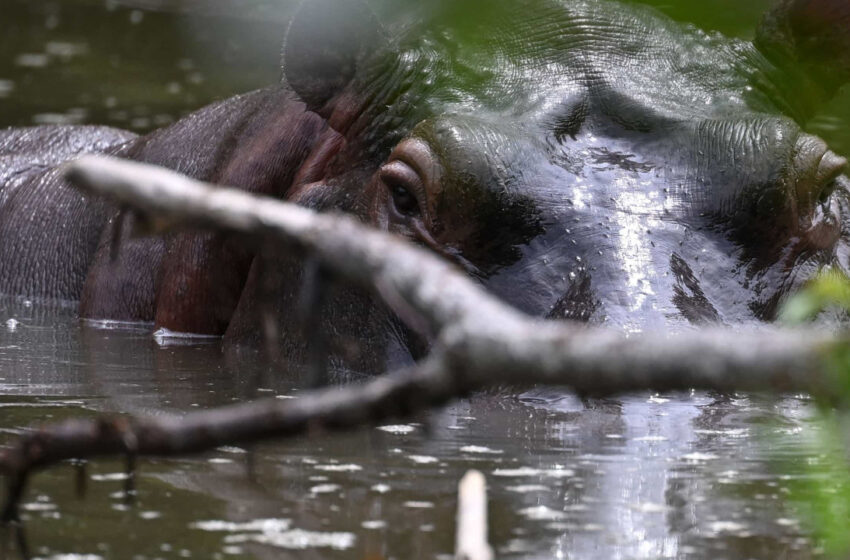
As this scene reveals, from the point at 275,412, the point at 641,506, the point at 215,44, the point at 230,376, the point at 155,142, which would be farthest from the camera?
the point at 215,44

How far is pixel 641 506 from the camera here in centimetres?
283

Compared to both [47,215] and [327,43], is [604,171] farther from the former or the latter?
[47,215]

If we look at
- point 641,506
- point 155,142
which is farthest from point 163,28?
point 641,506

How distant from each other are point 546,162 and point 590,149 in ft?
0.56

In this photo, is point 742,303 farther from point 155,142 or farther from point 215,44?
point 215,44

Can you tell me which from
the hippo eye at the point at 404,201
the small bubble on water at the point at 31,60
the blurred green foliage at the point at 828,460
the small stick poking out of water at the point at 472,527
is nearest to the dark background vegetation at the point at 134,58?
the small bubble on water at the point at 31,60

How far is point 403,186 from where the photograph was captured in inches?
172

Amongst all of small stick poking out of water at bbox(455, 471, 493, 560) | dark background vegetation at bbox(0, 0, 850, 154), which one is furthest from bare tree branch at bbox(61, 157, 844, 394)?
dark background vegetation at bbox(0, 0, 850, 154)

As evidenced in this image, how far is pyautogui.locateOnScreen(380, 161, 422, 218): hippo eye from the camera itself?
4305mm

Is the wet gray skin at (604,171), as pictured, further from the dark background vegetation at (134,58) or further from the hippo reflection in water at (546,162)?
the dark background vegetation at (134,58)

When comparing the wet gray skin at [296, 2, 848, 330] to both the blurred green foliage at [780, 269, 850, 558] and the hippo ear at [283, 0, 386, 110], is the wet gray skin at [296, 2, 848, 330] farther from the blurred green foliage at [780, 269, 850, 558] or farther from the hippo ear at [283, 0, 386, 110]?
the blurred green foliage at [780, 269, 850, 558]

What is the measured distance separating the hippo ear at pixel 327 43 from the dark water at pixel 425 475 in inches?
36.4

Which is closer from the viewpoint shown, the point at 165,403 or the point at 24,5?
the point at 165,403

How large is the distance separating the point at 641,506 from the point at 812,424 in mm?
985
